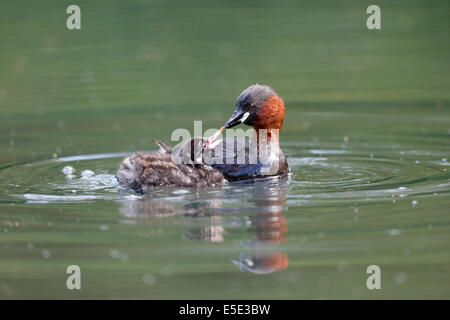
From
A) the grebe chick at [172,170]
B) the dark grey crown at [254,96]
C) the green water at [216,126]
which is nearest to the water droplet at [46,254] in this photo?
the green water at [216,126]

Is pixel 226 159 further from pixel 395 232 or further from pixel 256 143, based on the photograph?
pixel 395 232

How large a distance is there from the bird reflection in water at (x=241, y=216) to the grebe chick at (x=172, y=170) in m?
0.32

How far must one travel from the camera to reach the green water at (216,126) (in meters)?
6.09

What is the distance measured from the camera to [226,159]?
8.55m

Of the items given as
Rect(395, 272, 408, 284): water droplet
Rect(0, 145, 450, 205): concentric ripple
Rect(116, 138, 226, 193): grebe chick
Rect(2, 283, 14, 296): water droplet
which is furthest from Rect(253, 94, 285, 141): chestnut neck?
Rect(2, 283, 14, 296): water droplet

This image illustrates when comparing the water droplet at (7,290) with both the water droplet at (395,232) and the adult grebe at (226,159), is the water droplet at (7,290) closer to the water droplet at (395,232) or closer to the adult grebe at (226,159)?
the adult grebe at (226,159)

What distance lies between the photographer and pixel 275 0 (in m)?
20.2

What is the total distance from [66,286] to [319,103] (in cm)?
711

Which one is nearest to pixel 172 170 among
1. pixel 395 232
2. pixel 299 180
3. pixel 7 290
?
pixel 299 180

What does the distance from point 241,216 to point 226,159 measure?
1.49 m

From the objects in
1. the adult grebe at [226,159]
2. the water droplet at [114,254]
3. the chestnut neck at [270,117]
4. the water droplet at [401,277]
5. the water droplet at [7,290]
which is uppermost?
the chestnut neck at [270,117]

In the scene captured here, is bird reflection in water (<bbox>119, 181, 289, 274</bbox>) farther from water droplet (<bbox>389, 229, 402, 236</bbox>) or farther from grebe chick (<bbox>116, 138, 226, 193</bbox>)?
water droplet (<bbox>389, 229, 402, 236</bbox>)

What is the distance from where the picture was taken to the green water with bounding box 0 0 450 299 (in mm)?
6090
